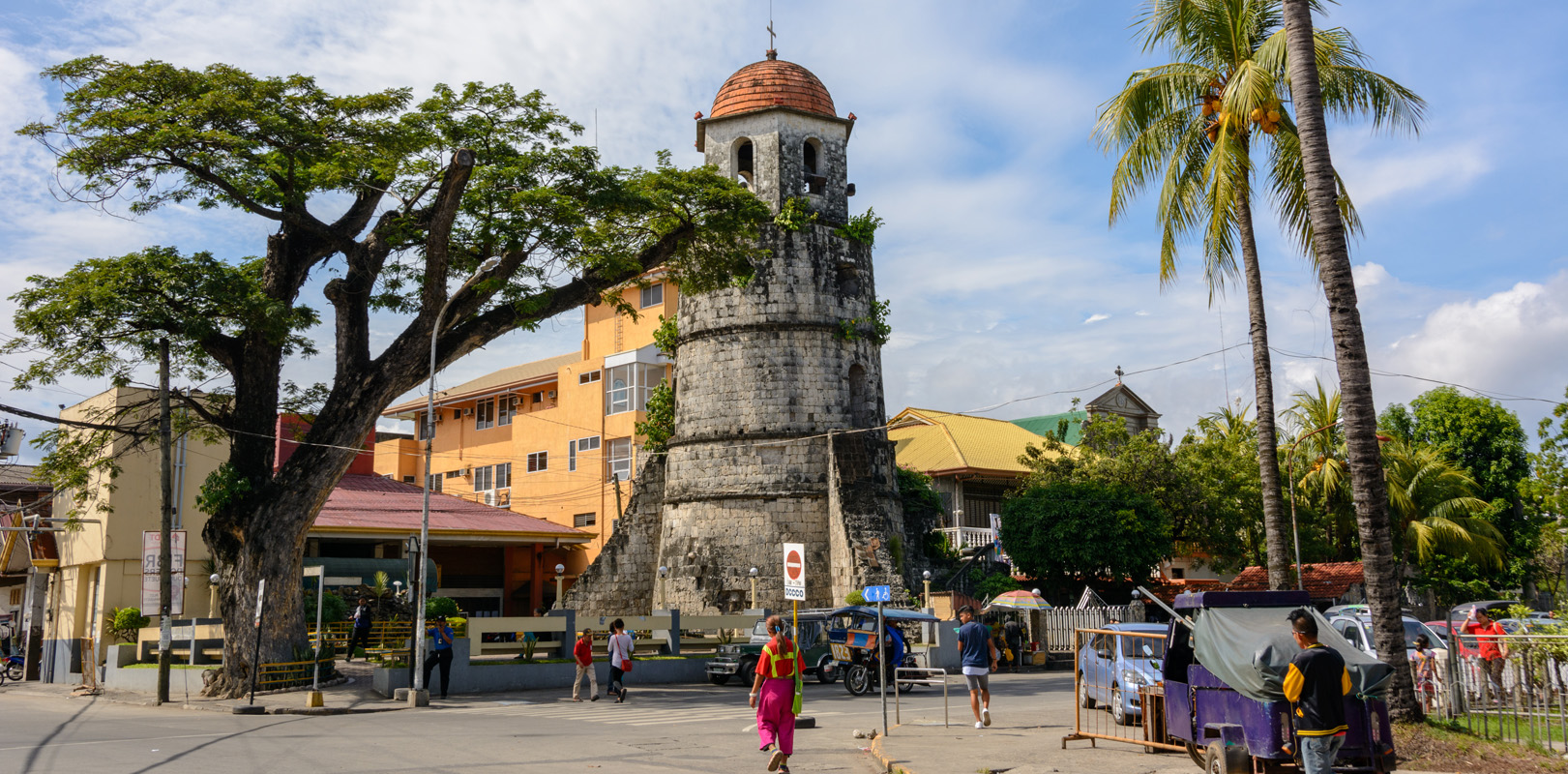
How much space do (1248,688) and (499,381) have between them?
1566 inches

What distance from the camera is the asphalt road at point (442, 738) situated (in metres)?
10.5

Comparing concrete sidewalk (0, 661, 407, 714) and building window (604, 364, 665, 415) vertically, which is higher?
building window (604, 364, 665, 415)

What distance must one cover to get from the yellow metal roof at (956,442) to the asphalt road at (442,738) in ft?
70.7

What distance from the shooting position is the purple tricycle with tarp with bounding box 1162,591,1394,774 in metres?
8.03

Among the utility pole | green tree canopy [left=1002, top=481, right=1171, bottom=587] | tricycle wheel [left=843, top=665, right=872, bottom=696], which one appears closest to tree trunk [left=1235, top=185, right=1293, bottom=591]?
tricycle wheel [left=843, top=665, right=872, bottom=696]

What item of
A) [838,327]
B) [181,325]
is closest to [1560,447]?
[838,327]

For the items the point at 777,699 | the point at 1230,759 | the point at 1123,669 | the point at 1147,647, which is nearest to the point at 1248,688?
the point at 1230,759

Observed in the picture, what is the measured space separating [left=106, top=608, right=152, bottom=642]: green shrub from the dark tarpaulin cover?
24.2 meters

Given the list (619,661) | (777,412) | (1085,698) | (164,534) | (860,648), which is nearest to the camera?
(1085,698)

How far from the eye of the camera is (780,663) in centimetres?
1041

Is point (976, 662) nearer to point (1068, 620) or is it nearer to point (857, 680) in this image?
point (857, 680)

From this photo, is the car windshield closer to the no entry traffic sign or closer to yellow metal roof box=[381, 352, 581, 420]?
the no entry traffic sign

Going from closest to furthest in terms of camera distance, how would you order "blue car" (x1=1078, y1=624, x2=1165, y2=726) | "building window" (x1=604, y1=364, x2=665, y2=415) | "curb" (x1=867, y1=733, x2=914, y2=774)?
"curb" (x1=867, y1=733, x2=914, y2=774), "blue car" (x1=1078, y1=624, x2=1165, y2=726), "building window" (x1=604, y1=364, x2=665, y2=415)

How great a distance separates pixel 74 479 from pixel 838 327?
56.5ft
